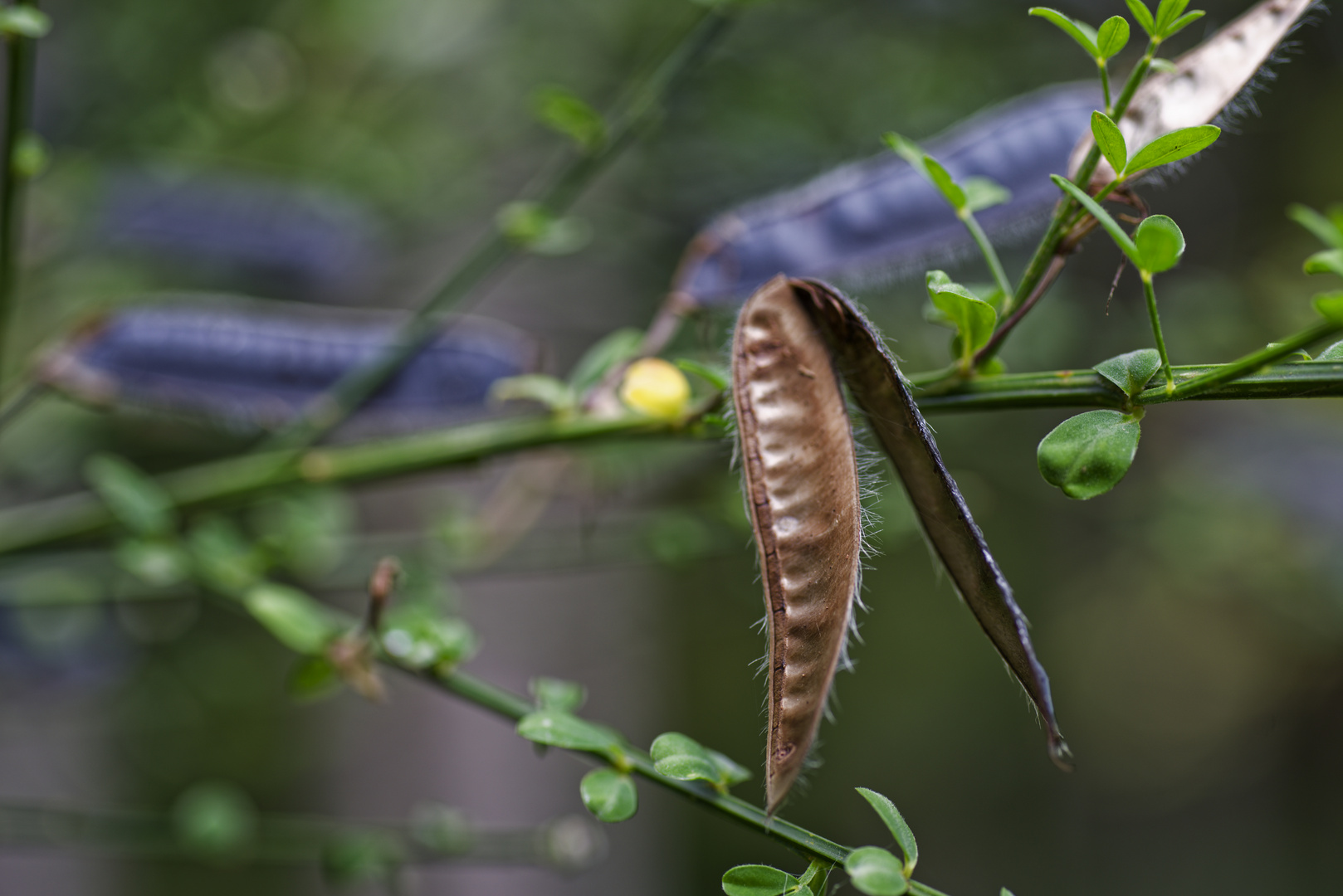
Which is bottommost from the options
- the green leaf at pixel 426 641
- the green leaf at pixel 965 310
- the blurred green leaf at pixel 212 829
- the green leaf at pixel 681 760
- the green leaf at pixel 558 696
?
Answer: the blurred green leaf at pixel 212 829

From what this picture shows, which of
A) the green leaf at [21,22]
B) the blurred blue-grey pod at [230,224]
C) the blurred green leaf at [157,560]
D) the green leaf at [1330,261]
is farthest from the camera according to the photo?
the blurred blue-grey pod at [230,224]

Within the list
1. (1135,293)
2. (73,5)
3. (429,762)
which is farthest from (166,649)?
(1135,293)

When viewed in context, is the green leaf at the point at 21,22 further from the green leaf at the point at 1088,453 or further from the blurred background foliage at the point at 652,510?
the green leaf at the point at 1088,453

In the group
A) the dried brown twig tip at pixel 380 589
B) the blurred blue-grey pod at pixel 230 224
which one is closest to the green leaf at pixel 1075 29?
the dried brown twig tip at pixel 380 589

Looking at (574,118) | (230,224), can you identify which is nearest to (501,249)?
(574,118)

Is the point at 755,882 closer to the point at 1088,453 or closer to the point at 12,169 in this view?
the point at 1088,453

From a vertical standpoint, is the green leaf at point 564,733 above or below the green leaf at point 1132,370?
below

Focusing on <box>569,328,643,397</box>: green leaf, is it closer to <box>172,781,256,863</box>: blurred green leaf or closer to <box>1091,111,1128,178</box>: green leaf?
<box>1091,111,1128,178</box>: green leaf
